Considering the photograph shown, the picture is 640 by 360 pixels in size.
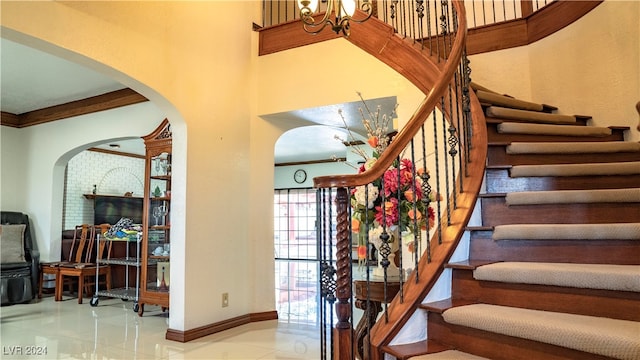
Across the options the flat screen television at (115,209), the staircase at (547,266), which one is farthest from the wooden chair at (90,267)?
the staircase at (547,266)

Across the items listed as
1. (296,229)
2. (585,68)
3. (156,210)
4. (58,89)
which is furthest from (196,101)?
(296,229)

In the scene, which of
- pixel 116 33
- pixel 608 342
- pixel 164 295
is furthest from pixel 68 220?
pixel 608 342

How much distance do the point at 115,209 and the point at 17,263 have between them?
2912 millimetres

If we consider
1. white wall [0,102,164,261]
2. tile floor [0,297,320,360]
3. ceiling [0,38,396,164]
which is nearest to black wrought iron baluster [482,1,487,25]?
ceiling [0,38,396,164]

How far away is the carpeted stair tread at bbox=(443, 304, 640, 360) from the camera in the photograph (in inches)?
56.5

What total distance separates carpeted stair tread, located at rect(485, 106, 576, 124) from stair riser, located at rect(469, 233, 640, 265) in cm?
135

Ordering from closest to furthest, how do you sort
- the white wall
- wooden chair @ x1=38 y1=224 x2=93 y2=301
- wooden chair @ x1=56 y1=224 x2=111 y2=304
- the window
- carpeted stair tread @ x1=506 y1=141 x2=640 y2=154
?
carpeted stair tread @ x1=506 y1=141 x2=640 y2=154 → wooden chair @ x1=56 y1=224 x2=111 y2=304 → wooden chair @ x1=38 y1=224 x2=93 y2=301 → the white wall → the window

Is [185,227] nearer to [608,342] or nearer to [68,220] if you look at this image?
[608,342]

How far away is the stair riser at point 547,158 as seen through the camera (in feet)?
9.39

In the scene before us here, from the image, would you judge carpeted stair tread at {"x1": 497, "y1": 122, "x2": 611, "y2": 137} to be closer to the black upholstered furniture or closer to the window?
the black upholstered furniture

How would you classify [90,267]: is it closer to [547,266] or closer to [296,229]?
[547,266]

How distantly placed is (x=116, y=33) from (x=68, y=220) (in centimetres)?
578

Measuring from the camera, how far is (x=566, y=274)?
71.2 inches

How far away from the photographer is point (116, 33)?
3371 millimetres
